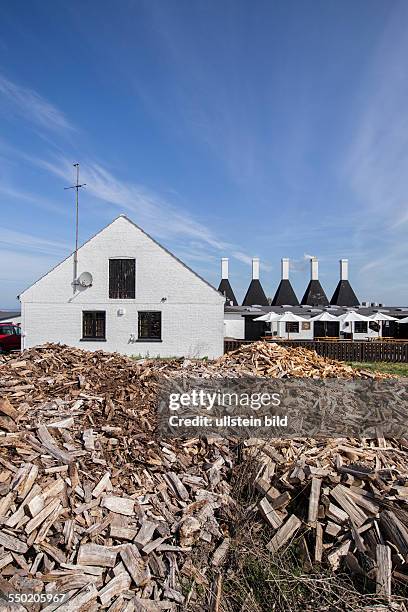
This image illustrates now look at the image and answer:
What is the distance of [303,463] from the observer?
4980 mm

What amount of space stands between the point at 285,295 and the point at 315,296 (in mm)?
2521

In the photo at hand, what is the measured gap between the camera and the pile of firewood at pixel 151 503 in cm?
367

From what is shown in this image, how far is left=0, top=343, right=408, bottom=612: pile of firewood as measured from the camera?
3674 millimetres

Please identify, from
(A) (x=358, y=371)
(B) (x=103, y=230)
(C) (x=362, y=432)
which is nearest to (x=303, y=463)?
(C) (x=362, y=432)

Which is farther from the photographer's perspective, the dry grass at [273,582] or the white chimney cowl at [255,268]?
the white chimney cowl at [255,268]

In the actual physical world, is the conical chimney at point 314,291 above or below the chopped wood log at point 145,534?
above

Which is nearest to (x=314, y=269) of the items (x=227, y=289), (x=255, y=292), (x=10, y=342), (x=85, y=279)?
(x=255, y=292)

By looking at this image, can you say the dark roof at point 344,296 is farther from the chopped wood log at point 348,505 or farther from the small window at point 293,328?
the chopped wood log at point 348,505

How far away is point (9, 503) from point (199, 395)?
365 cm

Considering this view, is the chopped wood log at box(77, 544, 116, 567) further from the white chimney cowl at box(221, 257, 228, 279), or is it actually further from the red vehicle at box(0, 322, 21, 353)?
the white chimney cowl at box(221, 257, 228, 279)

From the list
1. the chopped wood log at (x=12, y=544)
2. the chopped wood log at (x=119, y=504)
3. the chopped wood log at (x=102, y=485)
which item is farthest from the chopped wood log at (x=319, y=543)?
the chopped wood log at (x=12, y=544)

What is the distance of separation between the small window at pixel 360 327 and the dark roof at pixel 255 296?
841 cm

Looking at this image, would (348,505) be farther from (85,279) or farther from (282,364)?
(85,279)

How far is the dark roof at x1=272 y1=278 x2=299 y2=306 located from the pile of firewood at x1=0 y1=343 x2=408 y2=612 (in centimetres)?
2763
